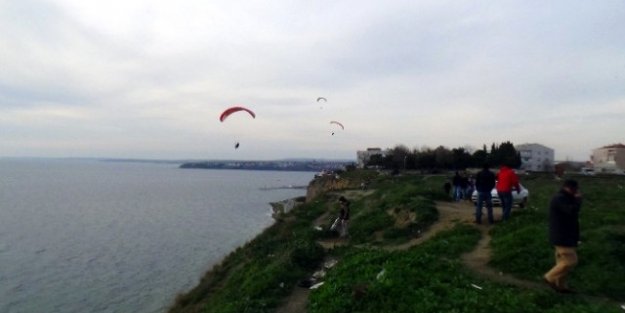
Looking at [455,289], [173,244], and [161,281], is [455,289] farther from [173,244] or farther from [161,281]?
[173,244]

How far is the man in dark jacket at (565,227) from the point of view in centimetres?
919

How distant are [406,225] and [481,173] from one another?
15.4 ft

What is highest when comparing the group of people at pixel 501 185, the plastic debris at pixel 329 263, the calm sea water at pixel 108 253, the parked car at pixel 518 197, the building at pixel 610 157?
the building at pixel 610 157

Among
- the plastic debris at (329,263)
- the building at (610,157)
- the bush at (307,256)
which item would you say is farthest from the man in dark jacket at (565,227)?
the building at (610,157)

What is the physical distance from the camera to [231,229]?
159 ft

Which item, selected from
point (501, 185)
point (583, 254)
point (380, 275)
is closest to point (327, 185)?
point (501, 185)

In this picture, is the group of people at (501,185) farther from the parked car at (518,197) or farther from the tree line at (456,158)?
the tree line at (456,158)

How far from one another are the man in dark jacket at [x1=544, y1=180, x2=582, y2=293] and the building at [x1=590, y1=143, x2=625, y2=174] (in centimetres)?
11850

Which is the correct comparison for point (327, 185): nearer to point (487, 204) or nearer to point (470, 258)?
point (487, 204)

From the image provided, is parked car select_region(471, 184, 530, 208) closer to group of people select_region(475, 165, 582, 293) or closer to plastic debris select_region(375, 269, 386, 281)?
group of people select_region(475, 165, 582, 293)

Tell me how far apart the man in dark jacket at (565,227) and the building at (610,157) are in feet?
389

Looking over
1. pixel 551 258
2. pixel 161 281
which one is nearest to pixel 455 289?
pixel 551 258

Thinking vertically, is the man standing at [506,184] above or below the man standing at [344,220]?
above

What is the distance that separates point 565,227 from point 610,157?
13752cm
